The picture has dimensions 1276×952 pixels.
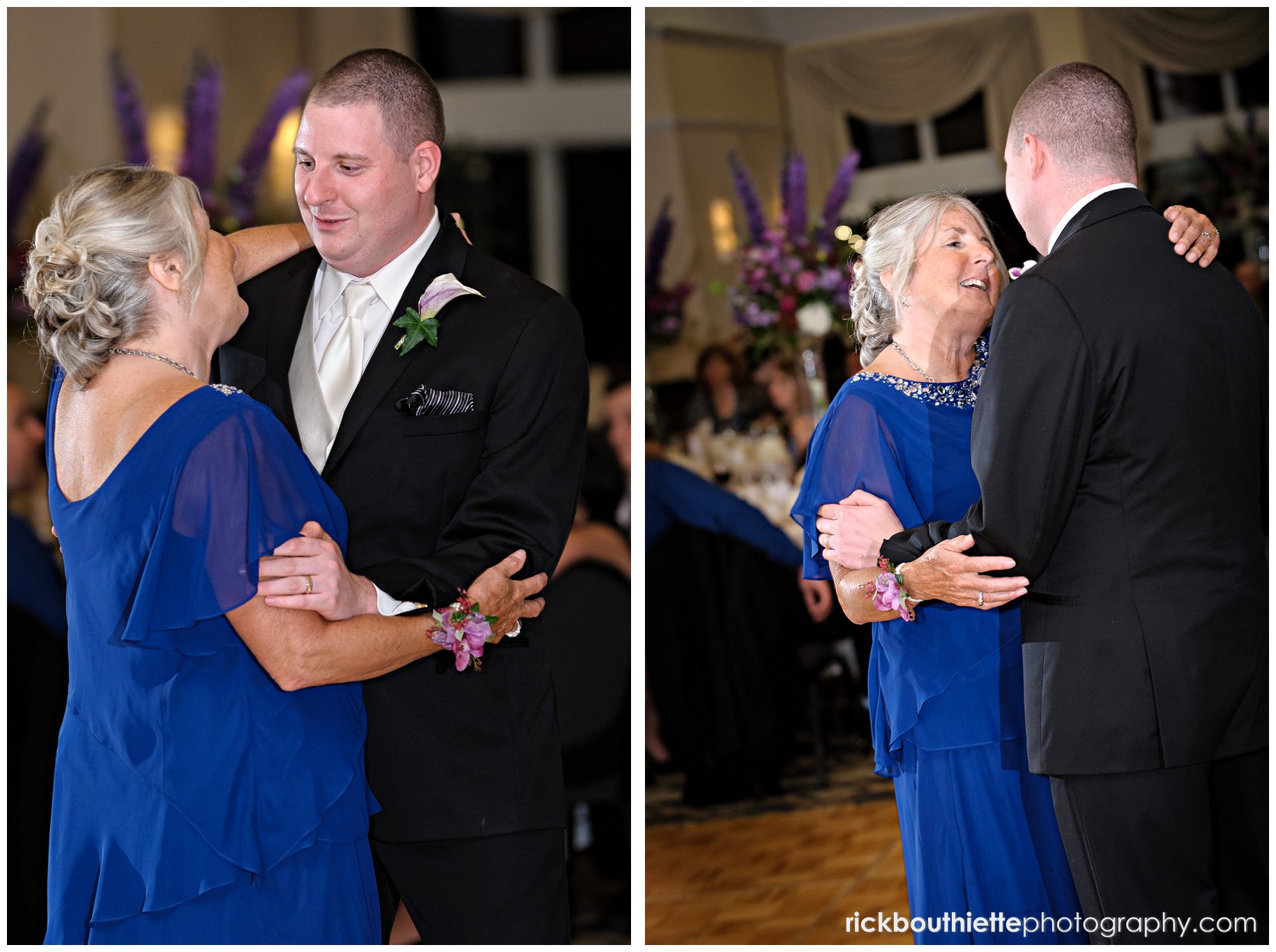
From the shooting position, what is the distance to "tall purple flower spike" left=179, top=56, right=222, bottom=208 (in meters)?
3.80

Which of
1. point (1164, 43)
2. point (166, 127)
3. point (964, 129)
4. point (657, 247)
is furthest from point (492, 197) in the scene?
point (1164, 43)

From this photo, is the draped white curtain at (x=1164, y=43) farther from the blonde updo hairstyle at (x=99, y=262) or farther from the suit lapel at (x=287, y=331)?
the blonde updo hairstyle at (x=99, y=262)

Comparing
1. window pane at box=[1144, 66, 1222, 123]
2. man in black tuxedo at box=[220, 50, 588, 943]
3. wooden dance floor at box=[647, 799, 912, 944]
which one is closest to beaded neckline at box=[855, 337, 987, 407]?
man in black tuxedo at box=[220, 50, 588, 943]

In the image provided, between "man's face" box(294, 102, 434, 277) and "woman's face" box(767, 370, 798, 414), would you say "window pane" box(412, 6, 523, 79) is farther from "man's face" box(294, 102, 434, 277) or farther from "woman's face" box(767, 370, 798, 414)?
"man's face" box(294, 102, 434, 277)

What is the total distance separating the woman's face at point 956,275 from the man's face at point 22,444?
9.31 ft

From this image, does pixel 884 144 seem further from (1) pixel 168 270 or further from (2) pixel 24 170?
(1) pixel 168 270

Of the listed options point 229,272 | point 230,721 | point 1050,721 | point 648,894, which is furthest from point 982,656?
point 648,894

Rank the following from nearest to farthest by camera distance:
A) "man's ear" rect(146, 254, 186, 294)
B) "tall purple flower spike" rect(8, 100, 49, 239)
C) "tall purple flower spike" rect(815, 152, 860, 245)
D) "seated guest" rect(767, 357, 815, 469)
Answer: "man's ear" rect(146, 254, 186, 294)
"tall purple flower spike" rect(8, 100, 49, 239)
"tall purple flower spike" rect(815, 152, 860, 245)
"seated guest" rect(767, 357, 815, 469)

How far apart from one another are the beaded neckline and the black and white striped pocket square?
0.85 metres

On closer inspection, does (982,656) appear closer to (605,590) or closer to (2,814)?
(605,590)

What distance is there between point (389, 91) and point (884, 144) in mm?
3869

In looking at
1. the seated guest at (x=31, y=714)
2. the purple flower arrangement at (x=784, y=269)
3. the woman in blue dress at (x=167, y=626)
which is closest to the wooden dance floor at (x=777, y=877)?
the seated guest at (x=31, y=714)

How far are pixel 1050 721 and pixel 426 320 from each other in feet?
4.62

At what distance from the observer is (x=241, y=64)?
5812mm
